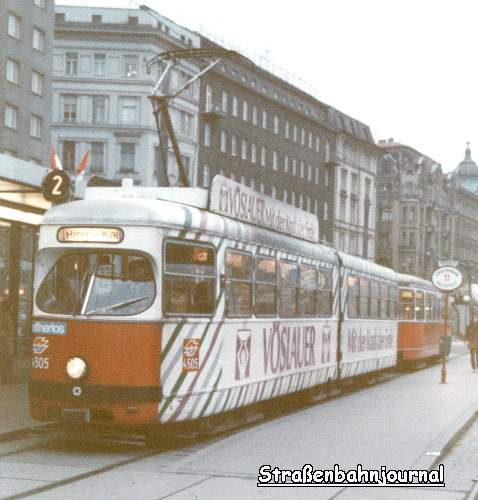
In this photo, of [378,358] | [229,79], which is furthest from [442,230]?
[378,358]

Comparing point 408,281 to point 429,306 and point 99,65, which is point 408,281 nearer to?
point 429,306

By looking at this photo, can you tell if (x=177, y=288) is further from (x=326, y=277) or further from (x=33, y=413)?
(x=326, y=277)

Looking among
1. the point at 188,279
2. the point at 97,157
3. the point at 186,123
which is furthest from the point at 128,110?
the point at 188,279

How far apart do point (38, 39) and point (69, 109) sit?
413 inches

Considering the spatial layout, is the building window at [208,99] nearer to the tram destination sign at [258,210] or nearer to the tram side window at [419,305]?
the tram side window at [419,305]

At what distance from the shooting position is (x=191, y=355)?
1316cm

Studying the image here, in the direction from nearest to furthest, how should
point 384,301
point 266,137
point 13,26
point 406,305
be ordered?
point 384,301, point 406,305, point 13,26, point 266,137

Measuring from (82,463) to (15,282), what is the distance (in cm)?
979

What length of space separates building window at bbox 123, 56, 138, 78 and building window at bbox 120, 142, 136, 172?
4.21 m

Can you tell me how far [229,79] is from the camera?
78.9 metres

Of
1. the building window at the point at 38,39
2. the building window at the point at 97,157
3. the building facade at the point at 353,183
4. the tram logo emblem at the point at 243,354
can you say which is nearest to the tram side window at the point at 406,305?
the tram logo emblem at the point at 243,354

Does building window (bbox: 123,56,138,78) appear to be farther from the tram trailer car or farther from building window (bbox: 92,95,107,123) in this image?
the tram trailer car

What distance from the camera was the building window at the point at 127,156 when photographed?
7356cm

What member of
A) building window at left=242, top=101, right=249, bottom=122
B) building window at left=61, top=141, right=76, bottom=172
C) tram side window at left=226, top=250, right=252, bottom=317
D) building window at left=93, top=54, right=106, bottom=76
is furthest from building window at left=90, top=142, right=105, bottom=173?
tram side window at left=226, top=250, right=252, bottom=317
